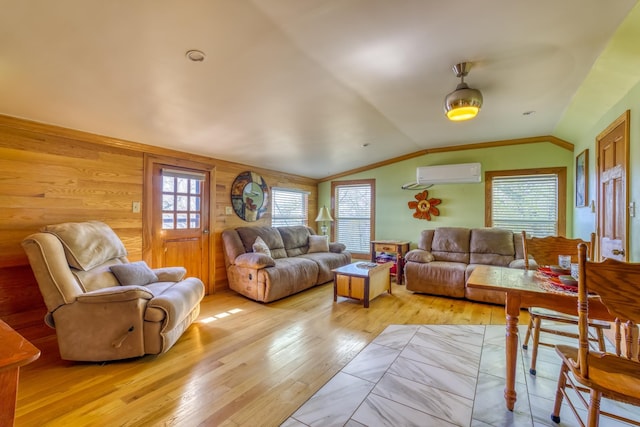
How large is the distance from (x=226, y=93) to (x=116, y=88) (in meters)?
0.87

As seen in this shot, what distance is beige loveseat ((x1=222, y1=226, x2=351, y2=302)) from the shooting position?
384 centimetres

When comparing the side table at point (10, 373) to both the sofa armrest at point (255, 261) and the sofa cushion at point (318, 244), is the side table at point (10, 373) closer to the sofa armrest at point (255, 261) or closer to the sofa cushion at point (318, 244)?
the sofa armrest at point (255, 261)

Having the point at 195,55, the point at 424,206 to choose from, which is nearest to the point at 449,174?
the point at 424,206

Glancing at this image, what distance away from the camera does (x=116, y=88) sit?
236 cm

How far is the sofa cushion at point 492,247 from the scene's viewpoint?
4.25m

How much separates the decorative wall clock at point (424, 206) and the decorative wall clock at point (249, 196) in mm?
2843

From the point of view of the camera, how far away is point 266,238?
15.5 feet

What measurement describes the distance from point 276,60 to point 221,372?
8.04ft

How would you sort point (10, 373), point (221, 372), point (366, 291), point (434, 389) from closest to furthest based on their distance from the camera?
1. point (10, 373)
2. point (434, 389)
3. point (221, 372)
4. point (366, 291)

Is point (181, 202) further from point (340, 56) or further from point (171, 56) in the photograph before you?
point (340, 56)

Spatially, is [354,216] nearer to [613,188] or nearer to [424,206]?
[424,206]

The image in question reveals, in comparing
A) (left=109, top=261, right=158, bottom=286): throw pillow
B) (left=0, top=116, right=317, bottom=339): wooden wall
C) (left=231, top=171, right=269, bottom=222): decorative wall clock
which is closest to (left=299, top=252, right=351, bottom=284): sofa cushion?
(left=231, top=171, right=269, bottom=222): decorative wall clock

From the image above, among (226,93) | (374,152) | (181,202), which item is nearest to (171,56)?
(226,93)

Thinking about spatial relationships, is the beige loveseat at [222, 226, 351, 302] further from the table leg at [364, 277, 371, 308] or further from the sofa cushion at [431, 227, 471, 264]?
the sofa cushion at [431, 227, 471, 264]
